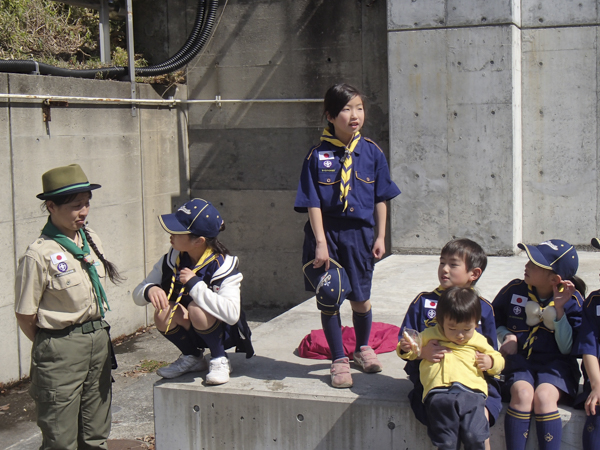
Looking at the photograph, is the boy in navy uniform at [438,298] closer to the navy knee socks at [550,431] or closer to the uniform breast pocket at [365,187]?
the navy knee socks at [550,431]

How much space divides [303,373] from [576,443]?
1.29 metres

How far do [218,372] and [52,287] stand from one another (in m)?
0.87

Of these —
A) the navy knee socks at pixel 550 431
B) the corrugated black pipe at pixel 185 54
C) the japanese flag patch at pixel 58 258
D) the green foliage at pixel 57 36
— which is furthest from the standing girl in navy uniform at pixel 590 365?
the green foliage at pixel 57 36

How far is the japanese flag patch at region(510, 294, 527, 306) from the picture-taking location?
3009 mm

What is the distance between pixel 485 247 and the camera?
6434 millimetres

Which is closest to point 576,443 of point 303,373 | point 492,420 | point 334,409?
point 492,420

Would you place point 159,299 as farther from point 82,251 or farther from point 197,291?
point 82,251

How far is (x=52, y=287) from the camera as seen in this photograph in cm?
293

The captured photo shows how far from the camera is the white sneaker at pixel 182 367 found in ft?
11.0

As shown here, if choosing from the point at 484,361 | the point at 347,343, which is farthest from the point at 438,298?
the point at 347,343

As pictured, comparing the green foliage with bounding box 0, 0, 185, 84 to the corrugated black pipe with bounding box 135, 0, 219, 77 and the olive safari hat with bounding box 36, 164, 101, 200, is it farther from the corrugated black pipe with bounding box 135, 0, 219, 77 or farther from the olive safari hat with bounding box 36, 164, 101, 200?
the olive safari hat with bounding box 36, 164, 101, 200

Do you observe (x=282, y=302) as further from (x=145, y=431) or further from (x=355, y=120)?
(x=355, y=120)

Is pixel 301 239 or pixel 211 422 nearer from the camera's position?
pixel 211 422

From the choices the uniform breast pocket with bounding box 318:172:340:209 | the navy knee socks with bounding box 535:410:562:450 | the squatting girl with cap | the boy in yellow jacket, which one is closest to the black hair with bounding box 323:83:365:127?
the uniform breast pocket with bounding box 318:172:340:209
